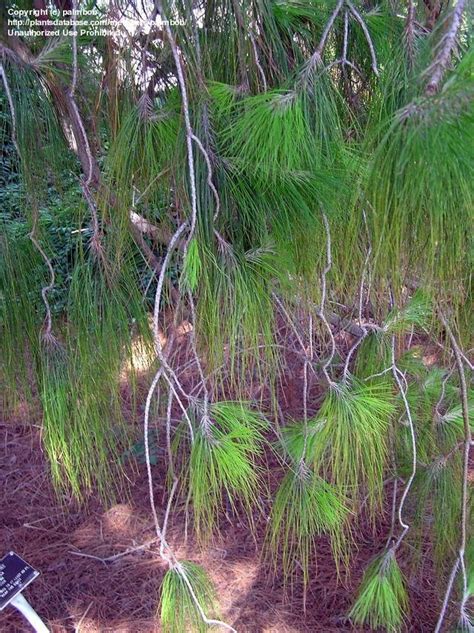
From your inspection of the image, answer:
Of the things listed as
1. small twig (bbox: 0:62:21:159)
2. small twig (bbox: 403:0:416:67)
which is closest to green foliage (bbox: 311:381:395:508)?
small twig (bbox: 403:0:416:67)

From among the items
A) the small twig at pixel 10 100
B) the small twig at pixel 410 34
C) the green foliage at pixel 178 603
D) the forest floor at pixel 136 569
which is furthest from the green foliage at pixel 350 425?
the forest floor at pixel 136 569

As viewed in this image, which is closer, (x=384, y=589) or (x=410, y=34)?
(x=410, y=34)

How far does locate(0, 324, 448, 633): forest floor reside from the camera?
149 centimetres

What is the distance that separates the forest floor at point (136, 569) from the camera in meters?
1.49

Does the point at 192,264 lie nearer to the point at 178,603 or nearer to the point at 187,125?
the point at 187,125

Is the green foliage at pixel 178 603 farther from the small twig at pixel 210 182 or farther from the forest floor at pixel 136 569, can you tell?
the forest floor at pixel 136 569

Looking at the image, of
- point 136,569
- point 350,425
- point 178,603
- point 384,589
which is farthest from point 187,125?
point 136,569

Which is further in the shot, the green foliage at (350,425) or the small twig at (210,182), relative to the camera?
the green foliage at (350,425)

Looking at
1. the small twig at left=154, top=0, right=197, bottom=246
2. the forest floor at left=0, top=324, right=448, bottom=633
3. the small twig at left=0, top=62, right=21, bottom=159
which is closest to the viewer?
the small twig at left=154, top=0, right=197, bottom=246

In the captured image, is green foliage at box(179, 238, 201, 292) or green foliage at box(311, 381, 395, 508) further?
green foliage at box(311, 381, 395, 508)

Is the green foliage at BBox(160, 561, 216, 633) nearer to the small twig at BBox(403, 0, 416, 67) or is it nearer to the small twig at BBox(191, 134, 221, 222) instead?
the small twig at BBox(191, 134, 221, 222)

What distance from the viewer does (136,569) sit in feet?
5.51

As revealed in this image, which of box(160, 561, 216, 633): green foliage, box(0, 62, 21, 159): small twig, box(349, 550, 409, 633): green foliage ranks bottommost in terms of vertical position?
box(349, 550, 409, 633): green foliage

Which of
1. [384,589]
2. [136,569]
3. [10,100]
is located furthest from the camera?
[136,569]
